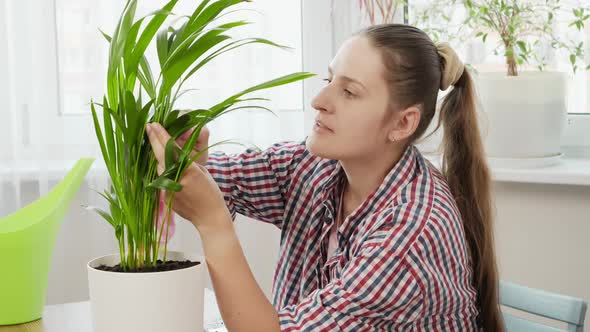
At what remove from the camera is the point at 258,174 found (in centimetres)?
153

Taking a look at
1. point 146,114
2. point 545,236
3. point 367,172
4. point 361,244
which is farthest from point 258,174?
point 545,236

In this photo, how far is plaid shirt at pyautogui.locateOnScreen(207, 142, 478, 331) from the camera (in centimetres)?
115

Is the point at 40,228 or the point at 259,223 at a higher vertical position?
the point at 40,228

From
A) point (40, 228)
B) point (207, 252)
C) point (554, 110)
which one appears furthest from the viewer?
point (554, 110)

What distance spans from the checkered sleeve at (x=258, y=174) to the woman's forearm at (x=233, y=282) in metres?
0.38

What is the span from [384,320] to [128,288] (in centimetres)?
42

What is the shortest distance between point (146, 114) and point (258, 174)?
0.57 m

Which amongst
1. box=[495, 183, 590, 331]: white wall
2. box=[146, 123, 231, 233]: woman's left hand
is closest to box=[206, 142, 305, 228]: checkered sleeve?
box=[146, 123, 231, 233]: woman's left hand

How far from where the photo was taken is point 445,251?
47.7 inches

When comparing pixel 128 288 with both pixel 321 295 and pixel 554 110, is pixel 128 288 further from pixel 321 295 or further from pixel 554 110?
pixel 554 110

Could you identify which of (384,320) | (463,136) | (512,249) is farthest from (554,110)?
(384,320)

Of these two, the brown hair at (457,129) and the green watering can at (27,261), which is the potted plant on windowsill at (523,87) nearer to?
the brown hair at (457,129)

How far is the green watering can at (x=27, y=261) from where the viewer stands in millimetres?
1346

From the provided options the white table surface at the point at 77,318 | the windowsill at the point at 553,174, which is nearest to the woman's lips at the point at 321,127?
the white table surface at the point at 77,318
